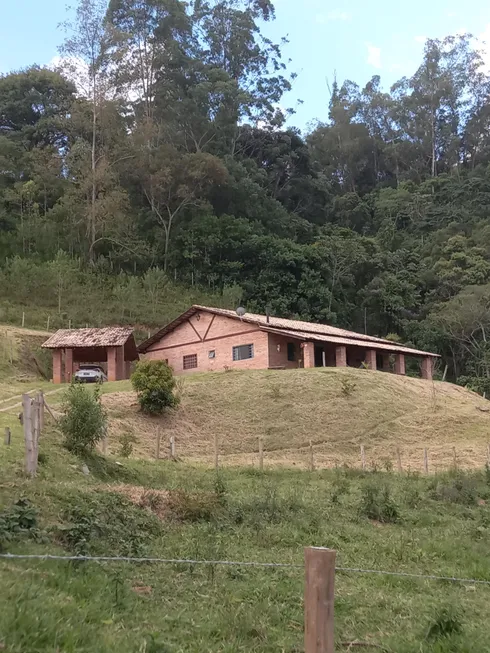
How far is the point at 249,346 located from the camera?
1292 inches

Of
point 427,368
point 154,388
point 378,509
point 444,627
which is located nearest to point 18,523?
point 444,627

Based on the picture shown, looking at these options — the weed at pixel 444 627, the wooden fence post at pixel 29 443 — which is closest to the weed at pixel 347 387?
the wooden fence post at pixel 29 443

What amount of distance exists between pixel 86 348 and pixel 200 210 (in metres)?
25.4

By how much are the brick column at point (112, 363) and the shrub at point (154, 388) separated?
8523 mm

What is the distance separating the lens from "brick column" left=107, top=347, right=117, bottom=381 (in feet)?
105

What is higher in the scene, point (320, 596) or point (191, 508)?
point (320, 596)

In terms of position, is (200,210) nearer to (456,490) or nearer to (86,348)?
(86,348)

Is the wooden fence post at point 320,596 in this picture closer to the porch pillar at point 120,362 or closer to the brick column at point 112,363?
the brick column at point 112,363

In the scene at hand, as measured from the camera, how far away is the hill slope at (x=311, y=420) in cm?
2119

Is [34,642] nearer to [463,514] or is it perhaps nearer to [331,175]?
[463,514]

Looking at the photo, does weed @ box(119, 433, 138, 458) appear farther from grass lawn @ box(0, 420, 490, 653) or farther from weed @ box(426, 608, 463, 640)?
weed @ box(426, 608, 463, 640)

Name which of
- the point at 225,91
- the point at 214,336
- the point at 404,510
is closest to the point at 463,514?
the point at 404,510

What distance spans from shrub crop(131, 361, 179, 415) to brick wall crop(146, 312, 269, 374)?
29.0 feet

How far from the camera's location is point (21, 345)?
3409 cm
